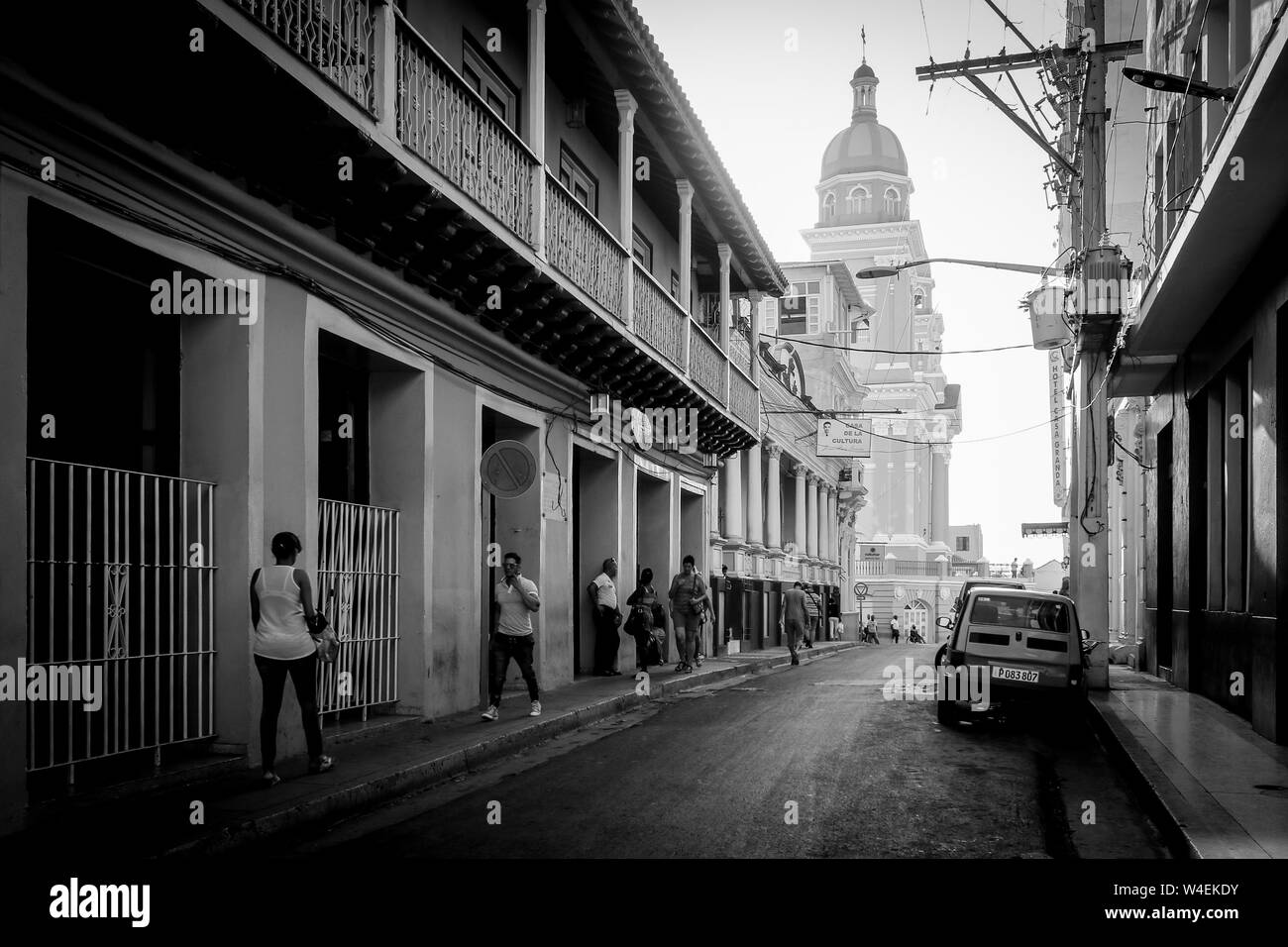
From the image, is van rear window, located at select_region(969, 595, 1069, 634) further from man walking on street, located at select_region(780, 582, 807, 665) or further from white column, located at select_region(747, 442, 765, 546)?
white column, located at select_region(747, 442, 765, 546)

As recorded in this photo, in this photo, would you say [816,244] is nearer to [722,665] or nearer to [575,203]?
[722,665]

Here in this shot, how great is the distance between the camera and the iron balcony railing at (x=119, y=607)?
7.39 metres

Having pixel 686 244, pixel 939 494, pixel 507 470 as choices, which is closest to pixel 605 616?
pixel 686 244

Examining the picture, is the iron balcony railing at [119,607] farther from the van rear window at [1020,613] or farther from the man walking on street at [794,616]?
the man walking on street at [794,616]

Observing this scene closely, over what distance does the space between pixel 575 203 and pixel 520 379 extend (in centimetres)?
228

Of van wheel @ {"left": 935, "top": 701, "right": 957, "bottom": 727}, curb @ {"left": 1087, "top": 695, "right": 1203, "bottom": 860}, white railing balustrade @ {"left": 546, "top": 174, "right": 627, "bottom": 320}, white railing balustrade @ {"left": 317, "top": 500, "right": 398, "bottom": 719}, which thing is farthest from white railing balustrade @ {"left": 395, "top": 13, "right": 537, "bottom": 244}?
curb @ {"left": 1087, "top": 695, "right": 1203, "bottom": 860}

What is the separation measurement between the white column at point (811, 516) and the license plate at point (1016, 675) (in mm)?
28135

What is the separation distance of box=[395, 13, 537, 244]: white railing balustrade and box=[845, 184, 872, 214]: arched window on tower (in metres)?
63.6

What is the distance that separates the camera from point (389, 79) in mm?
9500

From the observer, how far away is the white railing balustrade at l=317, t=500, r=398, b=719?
10.7 meters

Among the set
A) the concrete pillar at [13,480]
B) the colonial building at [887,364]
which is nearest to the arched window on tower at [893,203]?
the colonial building at [887,364]

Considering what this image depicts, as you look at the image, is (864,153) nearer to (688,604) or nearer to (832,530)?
(832,530)

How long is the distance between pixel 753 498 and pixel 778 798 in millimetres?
23554
